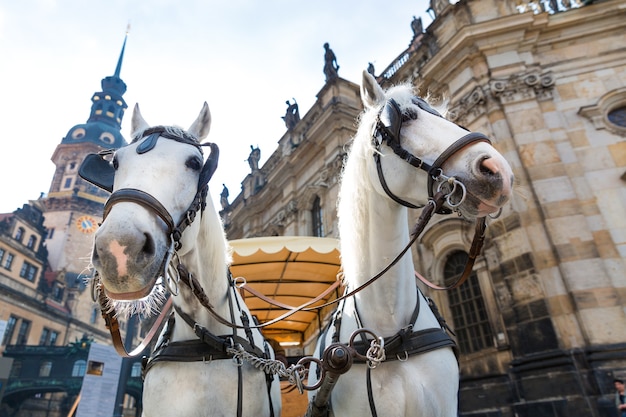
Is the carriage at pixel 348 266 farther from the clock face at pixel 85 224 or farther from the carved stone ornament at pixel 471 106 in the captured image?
the clock face at pixel 85 224

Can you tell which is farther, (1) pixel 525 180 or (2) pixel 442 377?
(1) pixel 525 180

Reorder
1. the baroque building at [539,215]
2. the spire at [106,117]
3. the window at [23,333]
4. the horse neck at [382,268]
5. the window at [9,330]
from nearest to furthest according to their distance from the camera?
1. the horse neck at [382,268]
2. the baroque building at [539,215]
3. the window at [9,330]
4. the window at [23,333]
5. the spire at [106,117]

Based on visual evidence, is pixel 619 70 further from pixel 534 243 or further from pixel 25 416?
pixel 25 416

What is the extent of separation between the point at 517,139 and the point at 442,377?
10.0 m

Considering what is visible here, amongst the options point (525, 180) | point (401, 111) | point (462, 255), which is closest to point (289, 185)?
point (462, 255)

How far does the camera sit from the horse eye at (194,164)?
89.6 inches

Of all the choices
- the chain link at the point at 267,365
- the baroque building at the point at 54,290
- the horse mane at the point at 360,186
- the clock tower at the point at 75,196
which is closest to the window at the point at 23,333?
the baroque building at the point at 54,290

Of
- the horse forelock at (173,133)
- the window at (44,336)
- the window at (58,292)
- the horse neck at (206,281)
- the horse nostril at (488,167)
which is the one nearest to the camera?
the horse nostril at (488,167)

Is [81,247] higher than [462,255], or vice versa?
[81,247]

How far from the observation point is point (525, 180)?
10156 mm

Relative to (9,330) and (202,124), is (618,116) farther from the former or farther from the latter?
(9,330)

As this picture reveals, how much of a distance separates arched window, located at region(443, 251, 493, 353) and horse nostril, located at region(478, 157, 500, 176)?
367 inches

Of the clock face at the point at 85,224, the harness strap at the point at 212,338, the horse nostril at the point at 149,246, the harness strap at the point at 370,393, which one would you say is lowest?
the harness strap at the point at 370,393

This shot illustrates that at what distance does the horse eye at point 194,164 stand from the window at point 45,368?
4295cm
